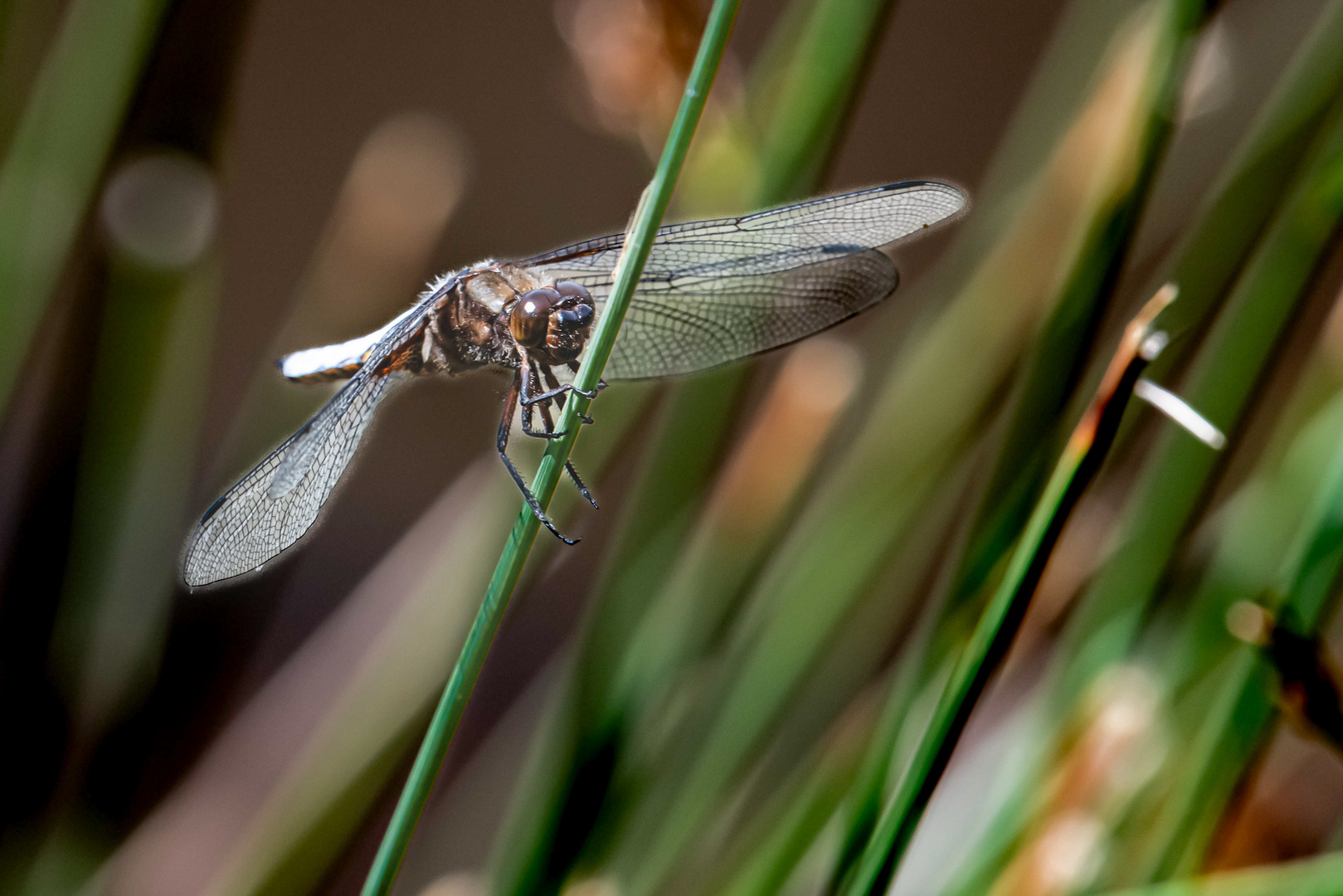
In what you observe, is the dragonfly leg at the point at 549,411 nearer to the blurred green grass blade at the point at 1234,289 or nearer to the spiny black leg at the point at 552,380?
the spiny black leg at the point at 552,380

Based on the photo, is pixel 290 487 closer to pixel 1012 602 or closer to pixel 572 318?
pixel 572 318

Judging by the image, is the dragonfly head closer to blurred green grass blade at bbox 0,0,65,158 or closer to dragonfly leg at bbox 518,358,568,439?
dragonfly leg at bbox 518,358,568,439

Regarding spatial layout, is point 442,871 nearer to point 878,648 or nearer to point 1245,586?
point 878,648

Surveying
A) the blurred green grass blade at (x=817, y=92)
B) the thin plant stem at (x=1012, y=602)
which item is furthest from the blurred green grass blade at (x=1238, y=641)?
the blurred green grass blade at (x=817, y=92)

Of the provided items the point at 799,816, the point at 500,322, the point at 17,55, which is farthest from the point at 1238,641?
the point at 17,55

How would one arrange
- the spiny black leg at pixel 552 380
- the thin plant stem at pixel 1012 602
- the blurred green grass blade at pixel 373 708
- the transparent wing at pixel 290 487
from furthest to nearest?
the blurred green grass blade at pixel 373 708 < the spiny black leg at pixel 552 380 < the transparent wing at pixel 290 487 < the thin plant stem at pixel 1012 602

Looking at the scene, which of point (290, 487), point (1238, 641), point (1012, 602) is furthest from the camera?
point (1238, 641)

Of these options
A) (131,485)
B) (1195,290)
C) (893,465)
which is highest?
(1195,290)
